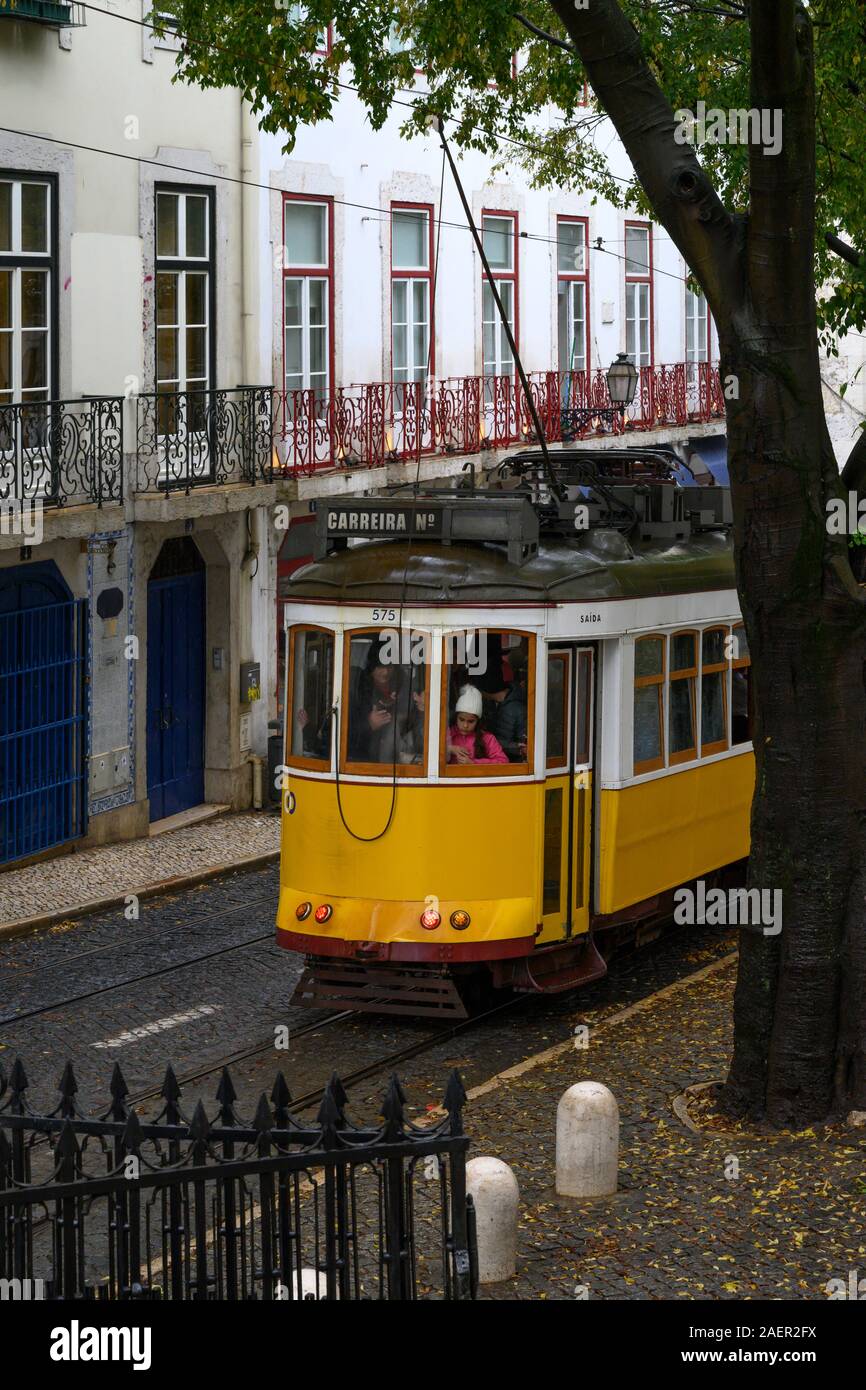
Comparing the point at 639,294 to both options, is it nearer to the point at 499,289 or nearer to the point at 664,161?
the point at 499,289

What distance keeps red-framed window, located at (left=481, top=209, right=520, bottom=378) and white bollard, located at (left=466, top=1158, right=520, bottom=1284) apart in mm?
18186

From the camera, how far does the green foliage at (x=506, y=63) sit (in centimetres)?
1348

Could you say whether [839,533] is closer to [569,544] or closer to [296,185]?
[569,544]

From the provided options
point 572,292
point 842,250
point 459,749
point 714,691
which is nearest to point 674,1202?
point 459,749

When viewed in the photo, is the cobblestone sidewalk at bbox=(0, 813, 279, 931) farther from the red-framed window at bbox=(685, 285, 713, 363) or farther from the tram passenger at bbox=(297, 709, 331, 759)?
the red-framed window at bbox=(685, 285, 713, 363)

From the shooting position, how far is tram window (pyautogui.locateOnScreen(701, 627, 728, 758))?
46.6 ft

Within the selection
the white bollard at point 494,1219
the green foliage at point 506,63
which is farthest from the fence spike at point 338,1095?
the green foliage at point 506,63

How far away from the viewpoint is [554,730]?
1246cm

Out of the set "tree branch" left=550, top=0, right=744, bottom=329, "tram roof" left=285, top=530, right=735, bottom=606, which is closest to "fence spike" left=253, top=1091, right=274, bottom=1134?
"tree branch" left=550, top=0, right=744, bottom=329

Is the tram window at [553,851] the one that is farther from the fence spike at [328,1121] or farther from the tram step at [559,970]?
the fence spike at [328,1121]

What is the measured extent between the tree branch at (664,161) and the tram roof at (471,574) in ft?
8.48

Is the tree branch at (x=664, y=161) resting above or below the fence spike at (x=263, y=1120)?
above

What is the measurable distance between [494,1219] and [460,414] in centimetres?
1662

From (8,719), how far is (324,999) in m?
6.07
